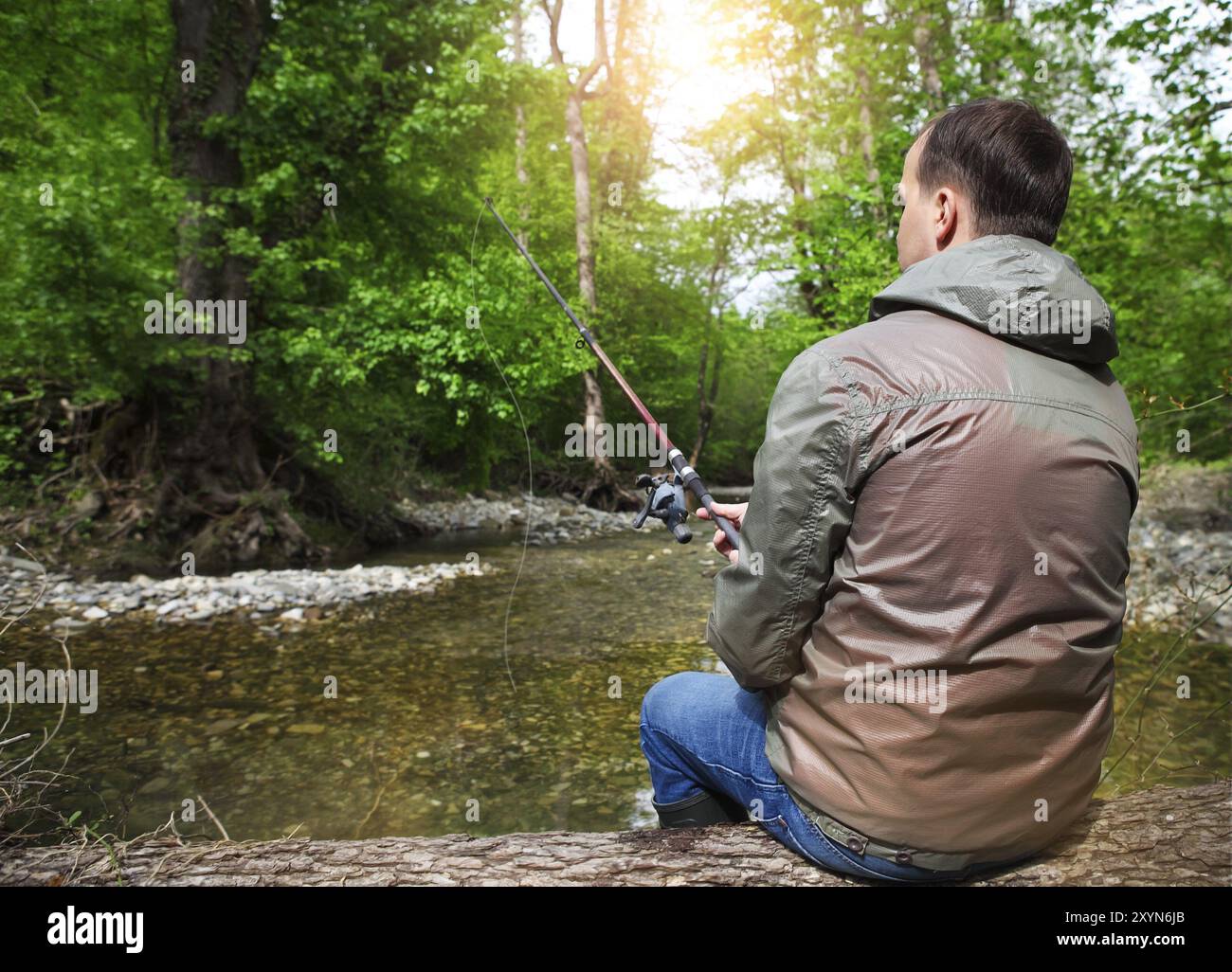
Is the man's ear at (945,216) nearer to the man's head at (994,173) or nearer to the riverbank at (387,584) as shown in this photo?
the man's head at (994,173)

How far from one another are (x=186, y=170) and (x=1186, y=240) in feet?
39.7

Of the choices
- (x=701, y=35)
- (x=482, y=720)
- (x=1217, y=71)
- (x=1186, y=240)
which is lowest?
(x=482, y=720)

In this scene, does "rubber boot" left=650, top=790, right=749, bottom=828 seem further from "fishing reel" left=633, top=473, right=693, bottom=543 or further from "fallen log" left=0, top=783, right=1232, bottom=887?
"fishing reel" left=633, top=473, right=693, bottom=543

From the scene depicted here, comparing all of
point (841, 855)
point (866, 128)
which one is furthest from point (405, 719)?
point (866, 128)

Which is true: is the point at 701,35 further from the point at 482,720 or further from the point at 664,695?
the point at 664,695

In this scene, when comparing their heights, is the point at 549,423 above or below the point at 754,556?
above

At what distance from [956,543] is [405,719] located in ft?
15.8

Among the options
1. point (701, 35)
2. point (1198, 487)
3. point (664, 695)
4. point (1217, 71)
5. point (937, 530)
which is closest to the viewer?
point (937, 530)

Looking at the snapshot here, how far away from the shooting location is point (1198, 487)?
512 inches

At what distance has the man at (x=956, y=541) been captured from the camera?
158 cm

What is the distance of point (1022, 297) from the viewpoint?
5.32 ft

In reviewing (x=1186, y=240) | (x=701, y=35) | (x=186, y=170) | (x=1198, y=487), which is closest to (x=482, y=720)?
(x=1186, y=240)
